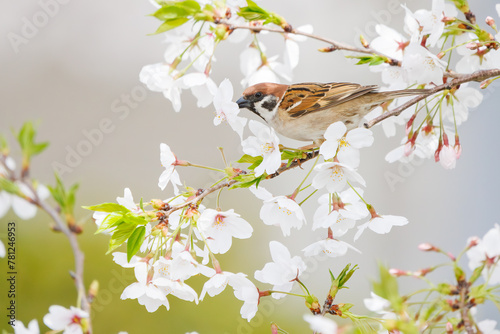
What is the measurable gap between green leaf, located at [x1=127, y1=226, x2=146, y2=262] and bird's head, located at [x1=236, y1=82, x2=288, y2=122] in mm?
518

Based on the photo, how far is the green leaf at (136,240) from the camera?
90 centimetres

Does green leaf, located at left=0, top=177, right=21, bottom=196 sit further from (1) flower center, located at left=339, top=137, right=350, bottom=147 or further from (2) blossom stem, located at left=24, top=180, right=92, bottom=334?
(1) flower center, located at left=339, top=137, right=350, bottom=147

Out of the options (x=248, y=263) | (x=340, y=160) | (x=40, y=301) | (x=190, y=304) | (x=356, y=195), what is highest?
(x=340, y=160)

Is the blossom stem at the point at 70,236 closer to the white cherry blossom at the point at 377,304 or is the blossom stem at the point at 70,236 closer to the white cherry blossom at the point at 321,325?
the white cherry blossom at the point at 321,325

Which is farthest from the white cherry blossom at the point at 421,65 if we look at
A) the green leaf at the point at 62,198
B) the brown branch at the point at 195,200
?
the green leaf at the point at 62,198

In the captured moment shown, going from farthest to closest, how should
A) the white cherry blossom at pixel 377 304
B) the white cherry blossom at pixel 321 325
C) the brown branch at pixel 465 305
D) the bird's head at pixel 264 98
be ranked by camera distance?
1. the bird's head at pixel 264 98
2. the white cherry blossom at pixel 377 304
3. the brown branch at pixel 465 305
4. the white cherry blossom at pixel 321 325

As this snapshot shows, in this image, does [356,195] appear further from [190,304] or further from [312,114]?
[190,304]

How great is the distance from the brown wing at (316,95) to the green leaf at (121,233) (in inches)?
21.9

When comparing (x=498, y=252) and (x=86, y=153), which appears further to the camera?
(x=86, y=153)

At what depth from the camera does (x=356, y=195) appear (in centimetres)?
108

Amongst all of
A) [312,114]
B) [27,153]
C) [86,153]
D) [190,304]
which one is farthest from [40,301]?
[27,153]

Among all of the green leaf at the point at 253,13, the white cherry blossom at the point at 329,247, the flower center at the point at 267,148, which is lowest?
the white cherry blossom at the point at 329,247

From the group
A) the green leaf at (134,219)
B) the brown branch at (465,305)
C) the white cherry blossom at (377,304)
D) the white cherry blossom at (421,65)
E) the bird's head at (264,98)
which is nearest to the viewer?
the brown branch at (465,305)

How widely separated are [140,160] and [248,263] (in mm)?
1324
